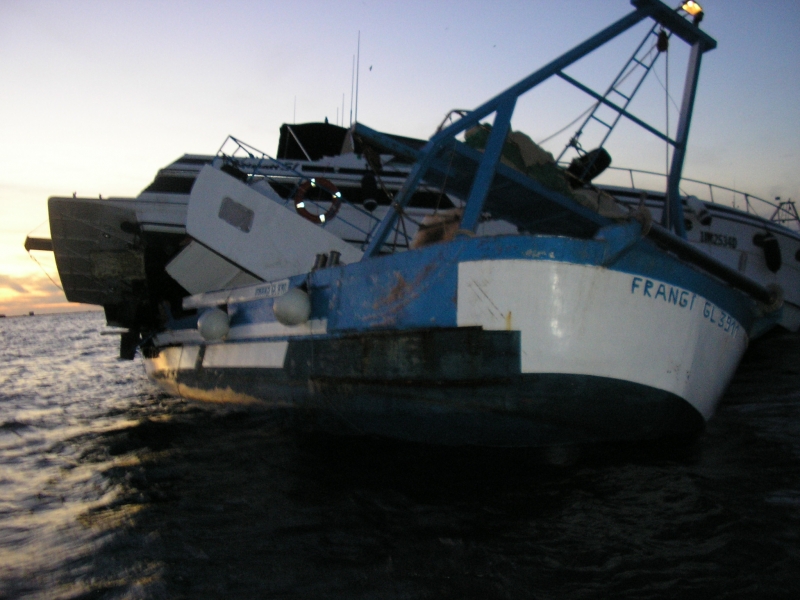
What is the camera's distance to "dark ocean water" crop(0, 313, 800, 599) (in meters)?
2.75

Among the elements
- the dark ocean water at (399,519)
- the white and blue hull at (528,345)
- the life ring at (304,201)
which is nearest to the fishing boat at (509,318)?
the white and blue hull at (528,345)

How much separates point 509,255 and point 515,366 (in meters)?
0.88

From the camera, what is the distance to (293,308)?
572cm

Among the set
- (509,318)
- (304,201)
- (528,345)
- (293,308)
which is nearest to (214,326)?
(293,308)

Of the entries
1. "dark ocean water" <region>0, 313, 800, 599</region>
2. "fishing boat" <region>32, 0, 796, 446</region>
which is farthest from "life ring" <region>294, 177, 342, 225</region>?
"dark ocean water" <region>0, 313, 800, 599</region>

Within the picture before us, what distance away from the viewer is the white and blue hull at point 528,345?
14.1 feet

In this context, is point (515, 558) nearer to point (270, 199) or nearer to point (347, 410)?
point (347, 410)

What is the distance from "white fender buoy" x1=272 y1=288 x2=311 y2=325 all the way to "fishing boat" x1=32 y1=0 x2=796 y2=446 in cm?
2

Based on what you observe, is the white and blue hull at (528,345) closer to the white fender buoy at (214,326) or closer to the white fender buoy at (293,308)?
the white fender buoy at (293,308)

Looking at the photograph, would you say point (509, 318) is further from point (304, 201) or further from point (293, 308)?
point (304, 201)

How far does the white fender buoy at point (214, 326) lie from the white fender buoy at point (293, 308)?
6.11 feet

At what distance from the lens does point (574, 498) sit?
3.76 meters

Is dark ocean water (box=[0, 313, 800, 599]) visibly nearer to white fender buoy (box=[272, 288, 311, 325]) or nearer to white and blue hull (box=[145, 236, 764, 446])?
white and blue hull (box=[145, 236, 764, 446])

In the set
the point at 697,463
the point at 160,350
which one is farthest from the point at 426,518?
the point at 160,350
